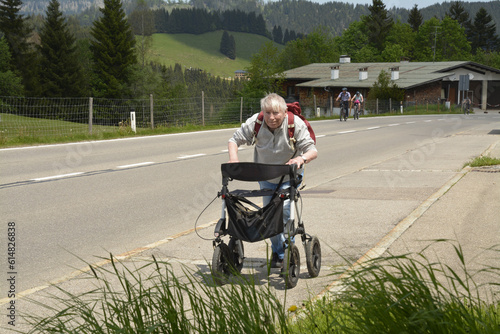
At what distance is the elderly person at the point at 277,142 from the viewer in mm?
5382

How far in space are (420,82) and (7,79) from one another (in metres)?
45.8

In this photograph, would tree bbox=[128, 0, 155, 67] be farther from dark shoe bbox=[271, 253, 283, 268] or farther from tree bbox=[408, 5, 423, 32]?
tree bbox=[408, 5, 423, 32]

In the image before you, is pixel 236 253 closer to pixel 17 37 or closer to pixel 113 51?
pixel 113 51

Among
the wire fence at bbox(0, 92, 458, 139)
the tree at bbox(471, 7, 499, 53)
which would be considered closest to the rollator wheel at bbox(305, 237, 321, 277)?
the wire fence at bbox(0, 92, 458, 139)

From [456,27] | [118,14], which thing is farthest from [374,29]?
[118,14]

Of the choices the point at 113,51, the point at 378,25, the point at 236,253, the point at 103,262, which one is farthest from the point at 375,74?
the point at 236,253

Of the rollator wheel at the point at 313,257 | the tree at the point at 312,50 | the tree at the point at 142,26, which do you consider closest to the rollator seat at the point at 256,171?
the rollator wheel at the point at 313,257

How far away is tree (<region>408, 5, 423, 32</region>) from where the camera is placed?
161m

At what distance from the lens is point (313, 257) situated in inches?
216

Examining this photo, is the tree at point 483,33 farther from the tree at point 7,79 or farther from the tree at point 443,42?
the tree at point 7,79

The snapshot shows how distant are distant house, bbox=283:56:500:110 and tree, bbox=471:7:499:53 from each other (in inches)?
3219

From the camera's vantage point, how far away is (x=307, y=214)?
8367 mm

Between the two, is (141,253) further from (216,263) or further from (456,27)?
(456,27)

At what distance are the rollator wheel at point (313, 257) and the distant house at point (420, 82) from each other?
220 ft
